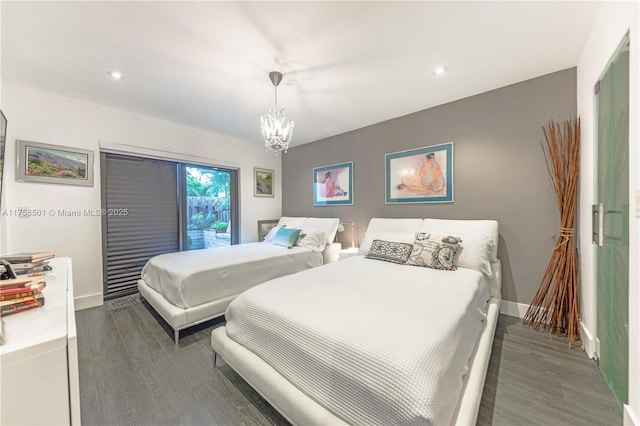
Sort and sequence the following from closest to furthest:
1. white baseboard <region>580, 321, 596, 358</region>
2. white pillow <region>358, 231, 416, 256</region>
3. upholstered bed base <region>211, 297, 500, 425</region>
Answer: upholstered bed base <region>211, 297, 500, 425</region> < white baseboard <region>580, 321, 596, 358</region> < white pillow <region>358, 231, 416, 256</region>

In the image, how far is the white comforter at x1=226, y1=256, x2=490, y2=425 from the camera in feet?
3.10

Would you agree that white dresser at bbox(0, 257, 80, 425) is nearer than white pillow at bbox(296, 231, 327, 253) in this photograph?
Yes

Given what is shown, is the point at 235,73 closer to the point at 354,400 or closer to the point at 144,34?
the point at 144,34

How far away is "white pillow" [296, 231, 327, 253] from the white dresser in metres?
2.75

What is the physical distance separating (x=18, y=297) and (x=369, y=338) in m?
1.54

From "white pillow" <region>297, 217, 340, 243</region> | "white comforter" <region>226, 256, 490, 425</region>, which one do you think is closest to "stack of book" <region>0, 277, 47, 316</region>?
"white comforter" <region>226, 256, 490, 425</region>

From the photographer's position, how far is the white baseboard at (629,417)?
112 centimetres

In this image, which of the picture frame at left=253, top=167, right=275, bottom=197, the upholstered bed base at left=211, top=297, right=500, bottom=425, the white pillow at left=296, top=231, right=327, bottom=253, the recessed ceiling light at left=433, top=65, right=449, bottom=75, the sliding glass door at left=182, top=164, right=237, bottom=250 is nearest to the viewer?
the upholstered bed base at left=211, top=297, right=500, bottom=425

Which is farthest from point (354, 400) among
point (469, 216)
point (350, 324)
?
point (469, 216)

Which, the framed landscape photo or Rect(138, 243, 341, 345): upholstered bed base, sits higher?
the framed landscape photo

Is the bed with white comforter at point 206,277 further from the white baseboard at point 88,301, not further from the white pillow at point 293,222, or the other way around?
the white pillow at point 293,222

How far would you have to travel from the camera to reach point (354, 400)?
1.03 metres

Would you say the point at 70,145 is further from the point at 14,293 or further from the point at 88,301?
the point at 14,293

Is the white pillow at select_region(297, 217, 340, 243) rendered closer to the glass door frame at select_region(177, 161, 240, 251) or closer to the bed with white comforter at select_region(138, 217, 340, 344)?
the bed with white comforter at select_region(138, 217, 340, 344)
